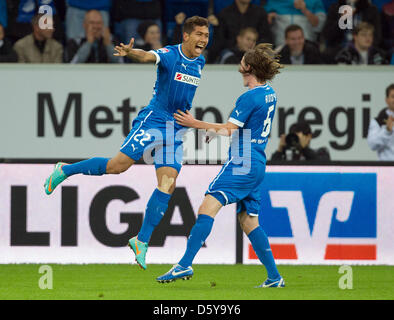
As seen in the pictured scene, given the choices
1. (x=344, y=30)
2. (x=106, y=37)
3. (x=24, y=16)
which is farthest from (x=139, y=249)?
(x=344, y=30)

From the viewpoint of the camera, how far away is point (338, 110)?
45.1 ft

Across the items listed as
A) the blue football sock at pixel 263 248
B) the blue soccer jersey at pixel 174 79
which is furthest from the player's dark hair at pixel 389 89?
the blue football sock at pixel 263 248

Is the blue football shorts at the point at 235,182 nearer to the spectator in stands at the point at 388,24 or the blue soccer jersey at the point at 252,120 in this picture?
the blue soccer jersey at the point at 252,120

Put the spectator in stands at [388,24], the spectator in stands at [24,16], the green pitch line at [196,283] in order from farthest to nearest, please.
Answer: the spectator in stands at [388,24]
the spectator in stands at [24,16]
the green pitch line at [196,283]

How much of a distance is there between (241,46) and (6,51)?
10.7ft

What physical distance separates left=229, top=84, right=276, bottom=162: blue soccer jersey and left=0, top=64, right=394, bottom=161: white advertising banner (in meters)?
4.91

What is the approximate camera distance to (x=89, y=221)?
37.8 feet

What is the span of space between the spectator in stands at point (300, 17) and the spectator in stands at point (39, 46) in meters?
3.08

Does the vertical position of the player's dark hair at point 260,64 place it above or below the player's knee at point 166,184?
above

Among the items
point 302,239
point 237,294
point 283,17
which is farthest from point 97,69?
point 237,294

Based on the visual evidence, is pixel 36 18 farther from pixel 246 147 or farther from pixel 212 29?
pixel 246 147

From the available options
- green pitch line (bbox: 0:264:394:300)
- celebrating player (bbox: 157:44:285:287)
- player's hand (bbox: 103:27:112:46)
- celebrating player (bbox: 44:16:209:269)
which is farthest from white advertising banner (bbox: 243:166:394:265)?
player's hand (bbox: 103:27:112:46)

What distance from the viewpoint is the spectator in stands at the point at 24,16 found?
13828 mm

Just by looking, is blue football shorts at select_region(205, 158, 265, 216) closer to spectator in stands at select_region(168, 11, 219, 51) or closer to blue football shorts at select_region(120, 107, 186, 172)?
blue football shorts at select_region(120, 107, 186, 172)
